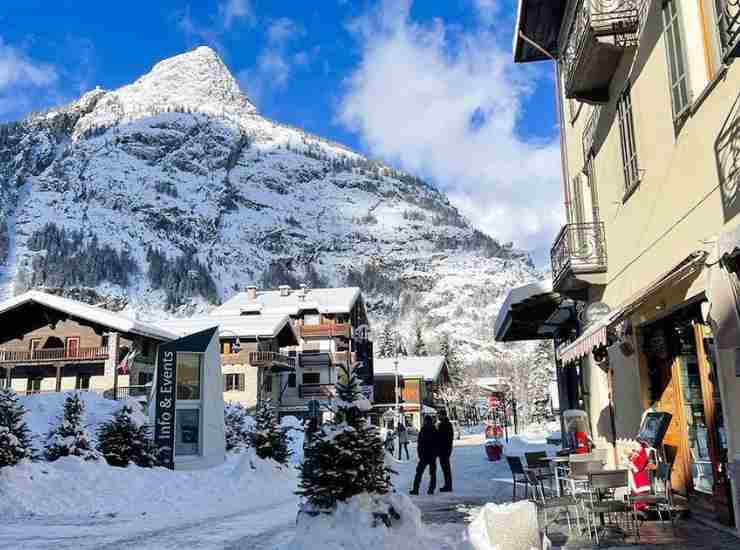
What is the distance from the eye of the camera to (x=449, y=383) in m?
84.8

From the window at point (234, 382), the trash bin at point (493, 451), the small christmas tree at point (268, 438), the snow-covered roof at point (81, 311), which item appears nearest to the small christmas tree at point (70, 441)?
the small christmas tree at point (268, 438)

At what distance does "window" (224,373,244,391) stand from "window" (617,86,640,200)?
130ft

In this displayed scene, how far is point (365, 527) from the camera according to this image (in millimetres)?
8172

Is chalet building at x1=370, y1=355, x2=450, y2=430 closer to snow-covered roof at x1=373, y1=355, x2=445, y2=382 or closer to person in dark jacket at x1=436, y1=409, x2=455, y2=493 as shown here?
snow-covered roof at x1=373, y1=355, x2=445, y2=382

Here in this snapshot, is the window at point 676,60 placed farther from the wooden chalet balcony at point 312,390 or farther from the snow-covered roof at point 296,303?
the snow-covered roof at point 296,303

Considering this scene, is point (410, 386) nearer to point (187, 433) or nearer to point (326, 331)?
point (326, 331)

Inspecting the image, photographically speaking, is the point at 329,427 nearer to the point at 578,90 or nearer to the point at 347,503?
the point at 347,503

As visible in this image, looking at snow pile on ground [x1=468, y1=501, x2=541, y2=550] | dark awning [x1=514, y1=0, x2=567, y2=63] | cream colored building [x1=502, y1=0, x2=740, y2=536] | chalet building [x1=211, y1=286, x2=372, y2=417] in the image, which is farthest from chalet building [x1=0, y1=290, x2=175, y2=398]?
snow pile on ground [x1=468, y1=501, x2=541, y2=550]

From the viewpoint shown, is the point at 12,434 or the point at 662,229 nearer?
the point at 662,229

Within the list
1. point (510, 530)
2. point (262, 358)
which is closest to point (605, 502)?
point (510, 530)

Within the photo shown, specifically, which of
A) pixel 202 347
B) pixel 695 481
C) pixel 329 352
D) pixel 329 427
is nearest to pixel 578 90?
pixel 695 481

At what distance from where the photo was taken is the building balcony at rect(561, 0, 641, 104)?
10.8 metres

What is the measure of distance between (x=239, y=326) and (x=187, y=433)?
1159 inches

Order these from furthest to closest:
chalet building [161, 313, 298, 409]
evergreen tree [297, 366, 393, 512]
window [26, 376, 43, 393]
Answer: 1. chalet building [161, 313, 298, 409]
2. window [26, 376, 43, 393]
3. evergreen tree [297, 366, 393, 512]
